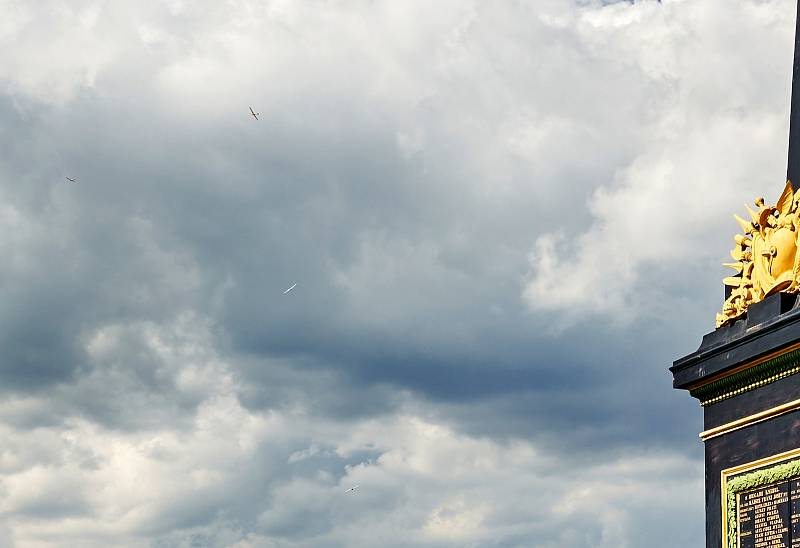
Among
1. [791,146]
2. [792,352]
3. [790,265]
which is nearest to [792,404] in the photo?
[792,352]

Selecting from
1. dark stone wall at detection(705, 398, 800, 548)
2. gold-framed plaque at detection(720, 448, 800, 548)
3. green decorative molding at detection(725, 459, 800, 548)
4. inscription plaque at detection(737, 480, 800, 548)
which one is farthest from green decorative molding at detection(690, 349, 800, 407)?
inscription plaque at detection(737, 480, 800, 548)

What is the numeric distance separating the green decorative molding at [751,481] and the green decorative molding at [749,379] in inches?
87.6

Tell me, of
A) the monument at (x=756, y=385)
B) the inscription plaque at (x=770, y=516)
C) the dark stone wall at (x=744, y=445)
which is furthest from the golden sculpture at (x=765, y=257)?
the inscription plaque at (x=770, y=516)

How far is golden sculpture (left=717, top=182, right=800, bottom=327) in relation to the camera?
35.9 meters

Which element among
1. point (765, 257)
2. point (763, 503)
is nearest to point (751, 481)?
point (763, 503)

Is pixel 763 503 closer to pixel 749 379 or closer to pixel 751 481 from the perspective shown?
pixel 751 481

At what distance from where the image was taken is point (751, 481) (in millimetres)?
35094

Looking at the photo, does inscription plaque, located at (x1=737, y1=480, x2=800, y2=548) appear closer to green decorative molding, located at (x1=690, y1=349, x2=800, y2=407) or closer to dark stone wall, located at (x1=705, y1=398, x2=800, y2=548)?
dark stone wall, located at (x1=705, y1=398, x2=800, y2=548)

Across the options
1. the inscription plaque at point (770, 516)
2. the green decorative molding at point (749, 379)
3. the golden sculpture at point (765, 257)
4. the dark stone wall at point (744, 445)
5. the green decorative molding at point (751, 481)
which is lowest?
the inscription plaque at point (770, 516)

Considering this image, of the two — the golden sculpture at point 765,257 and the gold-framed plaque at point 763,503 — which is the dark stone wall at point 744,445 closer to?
the gold-framed plaque at point 763,503

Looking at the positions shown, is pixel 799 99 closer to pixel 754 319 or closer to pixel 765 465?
pixel 754 319

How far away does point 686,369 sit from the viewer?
1485 inches

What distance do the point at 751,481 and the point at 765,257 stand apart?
6016mm

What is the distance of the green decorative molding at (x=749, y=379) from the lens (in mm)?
34375
